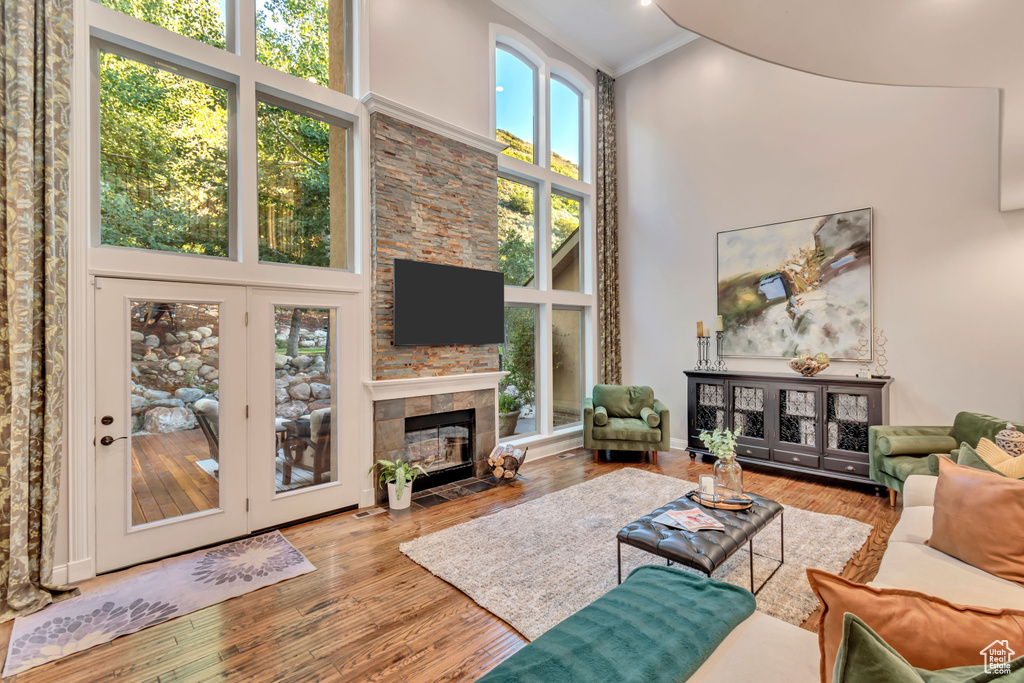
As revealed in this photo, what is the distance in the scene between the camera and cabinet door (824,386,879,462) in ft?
14.7

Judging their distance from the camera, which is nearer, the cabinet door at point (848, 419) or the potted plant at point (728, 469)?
the potted plant at point (728, 469)

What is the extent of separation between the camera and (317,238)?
406cm

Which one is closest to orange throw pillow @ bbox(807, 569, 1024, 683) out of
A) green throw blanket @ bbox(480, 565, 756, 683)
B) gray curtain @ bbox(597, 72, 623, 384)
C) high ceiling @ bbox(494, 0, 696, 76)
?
green throw blanket @ bbox(480, 565, 756, 683)

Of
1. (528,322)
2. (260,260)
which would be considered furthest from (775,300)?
(260,260)

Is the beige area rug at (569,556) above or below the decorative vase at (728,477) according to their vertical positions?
below

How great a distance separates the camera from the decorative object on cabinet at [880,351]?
185 inches

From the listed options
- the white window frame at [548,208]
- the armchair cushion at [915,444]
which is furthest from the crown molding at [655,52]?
the armchair cushion at [915,444]

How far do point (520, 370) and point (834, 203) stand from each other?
3904 mm

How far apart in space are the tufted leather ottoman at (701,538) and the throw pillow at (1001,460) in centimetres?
114

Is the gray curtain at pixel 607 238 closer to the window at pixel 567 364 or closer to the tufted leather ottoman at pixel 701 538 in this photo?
the window at pixel 567 364

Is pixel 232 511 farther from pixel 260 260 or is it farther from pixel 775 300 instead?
pixel 775 300

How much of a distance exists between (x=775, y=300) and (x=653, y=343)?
1.61m

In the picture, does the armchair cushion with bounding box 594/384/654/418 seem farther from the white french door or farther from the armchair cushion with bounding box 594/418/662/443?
the white french door

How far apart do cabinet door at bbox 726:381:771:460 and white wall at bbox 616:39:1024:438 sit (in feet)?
1.50
